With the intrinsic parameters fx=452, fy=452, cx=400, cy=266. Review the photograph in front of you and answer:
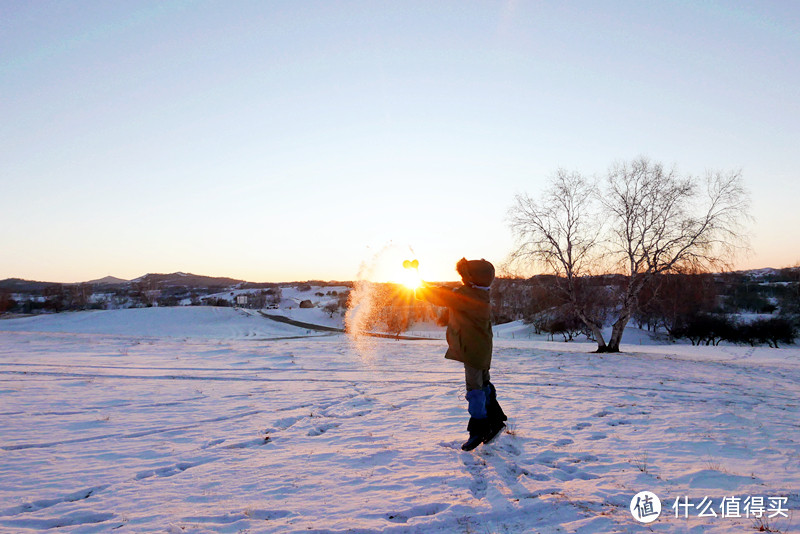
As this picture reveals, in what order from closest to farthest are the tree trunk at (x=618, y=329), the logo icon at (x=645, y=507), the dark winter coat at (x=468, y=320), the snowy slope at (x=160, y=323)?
the logo icon at (x=645, y=507) → the dark winter coat at (x=468, y=320) → the tree trunk at (x=618, y=329) → the snowy slope at (x=160, y=323)

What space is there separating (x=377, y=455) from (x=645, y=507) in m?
3.00

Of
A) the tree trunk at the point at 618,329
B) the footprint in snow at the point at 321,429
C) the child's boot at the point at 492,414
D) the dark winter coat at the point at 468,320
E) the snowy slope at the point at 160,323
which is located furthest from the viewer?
the snowy slope at the point at 160,323

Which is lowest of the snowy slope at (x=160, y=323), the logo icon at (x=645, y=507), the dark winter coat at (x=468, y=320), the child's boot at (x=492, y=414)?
the snowy slope at (x=160, y=323)

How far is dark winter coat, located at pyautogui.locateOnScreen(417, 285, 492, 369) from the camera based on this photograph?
5785 millimetres

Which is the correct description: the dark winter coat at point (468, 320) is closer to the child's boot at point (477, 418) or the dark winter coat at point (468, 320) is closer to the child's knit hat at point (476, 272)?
the child's knit hat at point (476, 272)

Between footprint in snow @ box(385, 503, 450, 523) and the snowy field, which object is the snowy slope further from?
footprint in snow @ box(385, 503, 450, 523)

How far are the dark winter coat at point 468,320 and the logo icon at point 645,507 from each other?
212cm

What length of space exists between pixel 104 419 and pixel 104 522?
427 centimetres

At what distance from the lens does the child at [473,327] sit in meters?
5.79

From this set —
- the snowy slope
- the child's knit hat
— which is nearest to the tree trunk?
the child's knit hat

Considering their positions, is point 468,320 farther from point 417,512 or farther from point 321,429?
point 321,429

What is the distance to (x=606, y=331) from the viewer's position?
186 ft

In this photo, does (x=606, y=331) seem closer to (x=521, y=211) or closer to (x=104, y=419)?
(x=521, y=211)

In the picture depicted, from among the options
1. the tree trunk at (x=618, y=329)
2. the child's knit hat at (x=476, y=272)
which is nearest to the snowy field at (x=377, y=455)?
the child's knit hat at (x=476, y=272)
